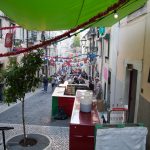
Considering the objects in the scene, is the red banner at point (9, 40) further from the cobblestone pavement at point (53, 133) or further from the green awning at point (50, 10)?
the green awning at point (50, 10)

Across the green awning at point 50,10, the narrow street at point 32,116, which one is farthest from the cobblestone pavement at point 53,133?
the green awning at point 50,10

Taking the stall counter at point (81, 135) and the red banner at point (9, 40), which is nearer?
the stall counter at point (81, 135)

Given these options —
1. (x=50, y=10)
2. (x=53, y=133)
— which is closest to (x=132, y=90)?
(x=53, y=133)

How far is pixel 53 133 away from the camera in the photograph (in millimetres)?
9969

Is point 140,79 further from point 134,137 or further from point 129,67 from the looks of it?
point 134,137

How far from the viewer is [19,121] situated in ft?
38.5

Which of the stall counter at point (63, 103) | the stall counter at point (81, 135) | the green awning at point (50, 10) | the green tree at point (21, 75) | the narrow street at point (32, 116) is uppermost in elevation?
the green awning at point (50, 10)

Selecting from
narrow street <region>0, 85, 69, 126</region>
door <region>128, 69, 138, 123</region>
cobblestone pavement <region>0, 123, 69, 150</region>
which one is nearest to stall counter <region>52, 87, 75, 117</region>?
narrow street <region>0, 85, 69, 126</region>

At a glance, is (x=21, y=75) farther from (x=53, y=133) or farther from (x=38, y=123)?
(x=38, y=123)

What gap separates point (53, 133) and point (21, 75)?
3.04 meters

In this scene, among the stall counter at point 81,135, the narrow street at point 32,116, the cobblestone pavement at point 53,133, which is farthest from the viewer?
the narrow street at point 32,116

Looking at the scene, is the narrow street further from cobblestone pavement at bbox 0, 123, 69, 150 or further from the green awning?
the green awning

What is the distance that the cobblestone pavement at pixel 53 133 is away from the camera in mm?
8692

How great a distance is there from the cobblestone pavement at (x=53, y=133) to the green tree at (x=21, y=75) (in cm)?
181
